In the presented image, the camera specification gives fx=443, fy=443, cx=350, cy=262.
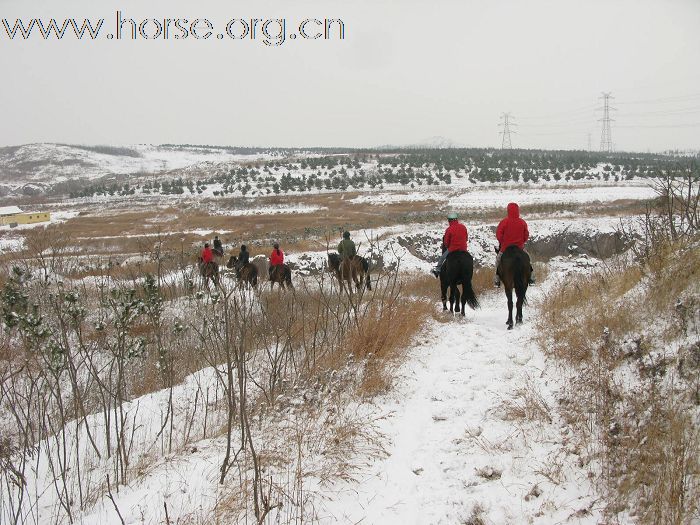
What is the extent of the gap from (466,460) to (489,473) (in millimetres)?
253

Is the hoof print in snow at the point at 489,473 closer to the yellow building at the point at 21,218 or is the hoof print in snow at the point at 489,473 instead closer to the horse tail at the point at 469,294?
the horse tail at the point at 469,294

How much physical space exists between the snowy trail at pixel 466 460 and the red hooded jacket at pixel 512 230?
254 centimetres

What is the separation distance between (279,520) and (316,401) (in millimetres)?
1444

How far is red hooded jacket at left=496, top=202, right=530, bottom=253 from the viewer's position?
22.3ft

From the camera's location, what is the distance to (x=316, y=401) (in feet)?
13.2

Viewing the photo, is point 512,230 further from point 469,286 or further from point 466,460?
point 466,460

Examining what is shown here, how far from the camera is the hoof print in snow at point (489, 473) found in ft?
9.17

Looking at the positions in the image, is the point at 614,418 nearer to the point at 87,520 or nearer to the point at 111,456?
the point at 87,520

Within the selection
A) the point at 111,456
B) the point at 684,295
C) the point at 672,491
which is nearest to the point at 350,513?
the point at 672,491

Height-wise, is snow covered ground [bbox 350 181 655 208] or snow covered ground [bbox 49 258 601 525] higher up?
snow covered ground [bbox 350 181 655 208]

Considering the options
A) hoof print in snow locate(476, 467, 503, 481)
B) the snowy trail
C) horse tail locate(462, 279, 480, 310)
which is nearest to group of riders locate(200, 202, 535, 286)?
horse tail locate(462, 279, 480, 310)

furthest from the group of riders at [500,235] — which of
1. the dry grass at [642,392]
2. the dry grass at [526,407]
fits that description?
the dry grass at [526,407]

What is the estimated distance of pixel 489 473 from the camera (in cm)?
280

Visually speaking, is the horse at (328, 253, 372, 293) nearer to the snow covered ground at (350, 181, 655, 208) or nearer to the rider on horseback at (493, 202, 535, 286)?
the rider on horseback at (493, 202, 535, 286)
